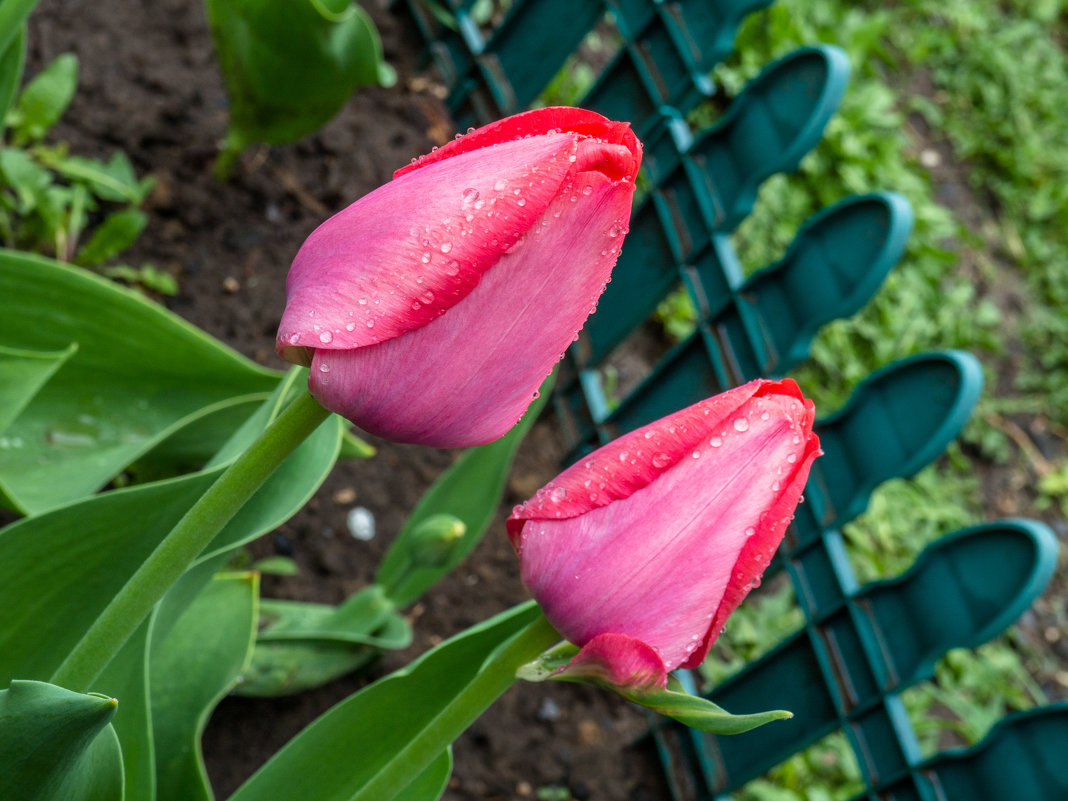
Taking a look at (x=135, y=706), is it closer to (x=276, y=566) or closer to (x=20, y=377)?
(x=20, y=377)

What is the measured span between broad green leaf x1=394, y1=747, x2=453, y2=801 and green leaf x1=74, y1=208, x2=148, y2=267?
1095 mm

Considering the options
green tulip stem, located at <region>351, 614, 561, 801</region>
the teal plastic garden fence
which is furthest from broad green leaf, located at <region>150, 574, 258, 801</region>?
the teal plastic garden fence

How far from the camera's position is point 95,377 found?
1138mm

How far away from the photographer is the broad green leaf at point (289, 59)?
1439 millimetres

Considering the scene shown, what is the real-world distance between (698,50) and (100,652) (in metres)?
1.59

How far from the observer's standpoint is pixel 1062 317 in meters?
3.19

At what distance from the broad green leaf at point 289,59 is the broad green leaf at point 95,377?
0.56 m

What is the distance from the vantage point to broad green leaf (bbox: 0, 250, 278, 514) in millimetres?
1035

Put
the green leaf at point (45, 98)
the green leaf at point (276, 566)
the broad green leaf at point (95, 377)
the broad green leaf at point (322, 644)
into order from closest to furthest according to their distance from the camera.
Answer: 1. the broad green leaf at point (95, 377)
2. the broad green leaf at point (322, 644)
3. the green leaf at point (276, 566)
4. the green leaf at point (45, 98)

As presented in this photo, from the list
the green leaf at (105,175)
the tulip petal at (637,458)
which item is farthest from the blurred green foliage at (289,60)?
the tulip petal at (637,458)

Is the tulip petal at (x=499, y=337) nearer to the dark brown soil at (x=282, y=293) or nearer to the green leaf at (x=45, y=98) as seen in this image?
the dark brown soil at (x=282, y=293)

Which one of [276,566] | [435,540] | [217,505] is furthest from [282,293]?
[217,505]

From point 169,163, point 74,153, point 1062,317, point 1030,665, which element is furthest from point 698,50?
point 1062,317

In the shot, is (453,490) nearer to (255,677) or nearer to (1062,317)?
(255,677)
